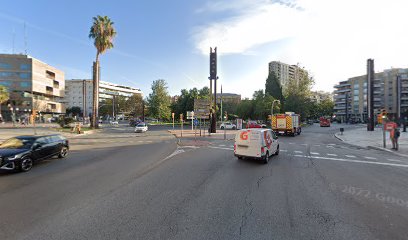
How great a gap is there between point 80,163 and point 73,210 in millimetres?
6294

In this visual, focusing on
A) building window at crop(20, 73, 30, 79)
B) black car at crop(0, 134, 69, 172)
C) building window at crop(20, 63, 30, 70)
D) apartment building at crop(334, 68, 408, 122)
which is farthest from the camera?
apartment building at crop(334, 68, 408, 122)

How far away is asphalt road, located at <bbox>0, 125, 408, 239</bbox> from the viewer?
3.99 metres

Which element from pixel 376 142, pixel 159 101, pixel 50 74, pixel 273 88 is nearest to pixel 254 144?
pixel 376 142

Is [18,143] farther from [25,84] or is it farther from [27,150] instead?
[25,84]

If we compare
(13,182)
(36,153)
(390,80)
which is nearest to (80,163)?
(36,153)

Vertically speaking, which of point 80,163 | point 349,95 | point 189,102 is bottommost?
point 80,163

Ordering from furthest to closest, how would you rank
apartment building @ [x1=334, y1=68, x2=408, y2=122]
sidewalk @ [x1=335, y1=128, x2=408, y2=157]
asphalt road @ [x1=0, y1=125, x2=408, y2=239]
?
1. apartment building @ [x1=334, y1=68, x2=408, y2=122]
2. sidewalk @ [x1=335, y1=128, x2=408, y2=157]
3. asphalt road @ [x1=0, y1=125, x2=408, y2=239]

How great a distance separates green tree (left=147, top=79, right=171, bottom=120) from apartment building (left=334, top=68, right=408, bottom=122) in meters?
82.8

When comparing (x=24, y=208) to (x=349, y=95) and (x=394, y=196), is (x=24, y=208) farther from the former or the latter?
(x=349, y=95)

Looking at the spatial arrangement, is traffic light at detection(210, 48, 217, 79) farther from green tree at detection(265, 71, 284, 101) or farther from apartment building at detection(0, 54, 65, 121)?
apartment building at detection(0, 54, 65, 121)

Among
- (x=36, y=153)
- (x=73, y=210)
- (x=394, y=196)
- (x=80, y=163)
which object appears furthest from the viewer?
(x=80, y=163)

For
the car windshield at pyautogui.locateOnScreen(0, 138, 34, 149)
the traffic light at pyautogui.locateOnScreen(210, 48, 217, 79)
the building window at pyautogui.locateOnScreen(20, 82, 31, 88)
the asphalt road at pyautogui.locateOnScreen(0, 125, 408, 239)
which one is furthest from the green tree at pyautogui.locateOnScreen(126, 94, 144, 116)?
the asphalt road at pyautogui.locateOnScreen(0, 125, 408, 239)

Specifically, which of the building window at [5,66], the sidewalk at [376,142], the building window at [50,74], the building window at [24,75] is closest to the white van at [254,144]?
the sidewalk at [376,142]

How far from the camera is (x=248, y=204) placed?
527cm
